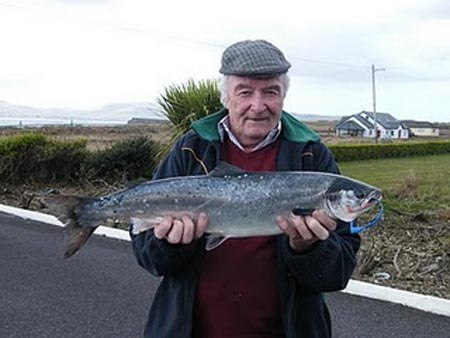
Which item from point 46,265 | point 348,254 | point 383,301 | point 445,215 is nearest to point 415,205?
point 445,215

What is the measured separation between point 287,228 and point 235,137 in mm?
462

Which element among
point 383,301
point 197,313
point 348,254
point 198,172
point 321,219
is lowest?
point 383,301

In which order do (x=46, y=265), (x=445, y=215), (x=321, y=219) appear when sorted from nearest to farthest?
(x=321, y=219) → (x=46, y=265) → (x=445, y=215)

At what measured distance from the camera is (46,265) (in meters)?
7.76

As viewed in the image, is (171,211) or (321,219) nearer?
(321,219)

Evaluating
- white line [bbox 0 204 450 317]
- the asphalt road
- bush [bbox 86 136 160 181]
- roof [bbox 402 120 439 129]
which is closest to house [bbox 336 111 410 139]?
roof [bbox 402 120 439 129]

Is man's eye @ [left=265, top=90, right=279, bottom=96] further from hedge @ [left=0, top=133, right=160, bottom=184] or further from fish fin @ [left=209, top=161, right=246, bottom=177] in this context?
hedge @ [left=0, top=133, right=160, bottom=184]

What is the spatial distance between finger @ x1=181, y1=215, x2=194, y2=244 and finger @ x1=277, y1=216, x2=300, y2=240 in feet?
1.11

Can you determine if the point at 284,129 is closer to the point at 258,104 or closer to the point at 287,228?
the point at 258,104

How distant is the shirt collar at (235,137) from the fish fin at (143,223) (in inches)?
16.4

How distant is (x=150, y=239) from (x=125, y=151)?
474 inches

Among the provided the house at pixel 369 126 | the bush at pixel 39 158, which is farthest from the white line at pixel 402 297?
the house at pixel 369 126

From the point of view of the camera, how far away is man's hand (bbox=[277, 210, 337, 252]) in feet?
7.50

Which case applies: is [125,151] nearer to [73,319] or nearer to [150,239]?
[73,319]
